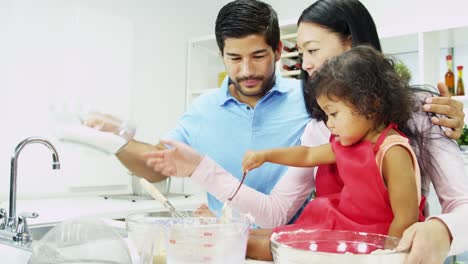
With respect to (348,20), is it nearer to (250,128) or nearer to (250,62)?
(250,62)

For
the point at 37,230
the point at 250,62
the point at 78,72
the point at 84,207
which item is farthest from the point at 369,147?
the point at 78,72

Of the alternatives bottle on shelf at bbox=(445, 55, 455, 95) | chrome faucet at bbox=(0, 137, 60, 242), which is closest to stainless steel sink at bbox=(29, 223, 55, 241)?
chrome faucet at bbox=(0, 137, 60, 242)

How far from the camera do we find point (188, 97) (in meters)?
3.65

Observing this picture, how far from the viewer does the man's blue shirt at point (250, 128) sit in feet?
4.91

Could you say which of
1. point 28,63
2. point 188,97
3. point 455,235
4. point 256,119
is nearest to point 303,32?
point 256,119

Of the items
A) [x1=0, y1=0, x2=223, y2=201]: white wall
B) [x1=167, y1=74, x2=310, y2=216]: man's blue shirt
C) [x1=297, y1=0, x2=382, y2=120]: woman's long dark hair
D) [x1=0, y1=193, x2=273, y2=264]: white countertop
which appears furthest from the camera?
[x1=0, y1=0, x2=223, y2=201]: white wall

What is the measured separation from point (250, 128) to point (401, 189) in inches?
29.0

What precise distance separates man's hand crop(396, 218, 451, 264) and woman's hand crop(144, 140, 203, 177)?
603 millimetres

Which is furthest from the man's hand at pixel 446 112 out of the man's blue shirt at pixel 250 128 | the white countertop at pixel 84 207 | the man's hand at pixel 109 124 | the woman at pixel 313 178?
the white countertop at pixel 84 207

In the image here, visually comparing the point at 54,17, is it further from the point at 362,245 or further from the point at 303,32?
the point at 362,245

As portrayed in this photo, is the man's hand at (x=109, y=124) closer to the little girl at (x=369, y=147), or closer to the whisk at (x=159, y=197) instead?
the whisk at (x=159, y=197)

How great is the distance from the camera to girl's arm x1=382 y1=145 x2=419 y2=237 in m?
0.85

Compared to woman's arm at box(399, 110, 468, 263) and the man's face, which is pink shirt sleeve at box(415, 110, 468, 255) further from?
the man's face

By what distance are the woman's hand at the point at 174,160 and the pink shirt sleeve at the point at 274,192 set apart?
0.02 meters
